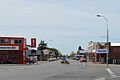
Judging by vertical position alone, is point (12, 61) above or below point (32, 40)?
below

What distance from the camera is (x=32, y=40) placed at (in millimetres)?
87688

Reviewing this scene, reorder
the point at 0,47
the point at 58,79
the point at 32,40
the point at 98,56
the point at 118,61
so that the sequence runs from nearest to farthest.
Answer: the point at 58,79 → the point at 0,47 → the point at 118,61 → the point at 32,40 → the point at 98,56

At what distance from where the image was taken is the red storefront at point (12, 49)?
7319 centimetres

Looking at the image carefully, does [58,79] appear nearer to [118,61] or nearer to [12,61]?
[12,61]

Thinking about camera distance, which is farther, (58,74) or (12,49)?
(12,49)

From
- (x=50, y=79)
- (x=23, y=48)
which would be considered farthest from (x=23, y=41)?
(x=50, y=79)

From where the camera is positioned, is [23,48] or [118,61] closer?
[23,48]

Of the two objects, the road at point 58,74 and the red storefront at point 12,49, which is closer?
the road at point 58,74

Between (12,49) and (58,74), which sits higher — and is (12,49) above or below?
above

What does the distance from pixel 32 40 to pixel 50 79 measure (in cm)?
6540

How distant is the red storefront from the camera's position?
73.2 m

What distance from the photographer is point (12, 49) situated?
240 ft

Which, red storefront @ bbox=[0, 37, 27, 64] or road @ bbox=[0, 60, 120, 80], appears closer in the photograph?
road @ bbox=[0, 60, 120, 80]

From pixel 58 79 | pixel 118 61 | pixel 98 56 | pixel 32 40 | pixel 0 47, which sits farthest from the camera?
pixel 98 56
